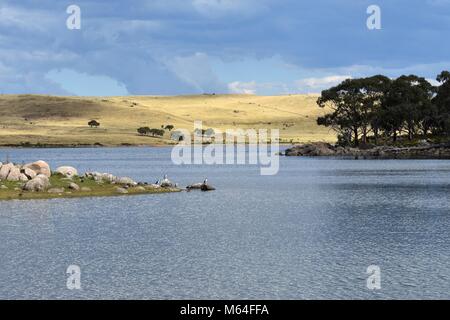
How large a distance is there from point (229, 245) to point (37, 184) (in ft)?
106

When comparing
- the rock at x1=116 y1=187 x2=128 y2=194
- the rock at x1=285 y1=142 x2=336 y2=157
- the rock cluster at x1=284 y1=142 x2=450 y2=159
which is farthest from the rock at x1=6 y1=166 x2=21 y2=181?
the rock at x1=285 y1=142 x2=336 y2=157

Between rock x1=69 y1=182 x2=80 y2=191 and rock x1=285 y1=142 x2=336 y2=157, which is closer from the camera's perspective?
rock x1=69 y1=182 x2=80 y2=191

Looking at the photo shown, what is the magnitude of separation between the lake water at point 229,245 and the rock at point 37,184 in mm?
4311

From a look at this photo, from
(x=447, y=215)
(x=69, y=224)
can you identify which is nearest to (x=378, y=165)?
(x=447, y=215)

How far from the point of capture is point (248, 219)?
61188 mm

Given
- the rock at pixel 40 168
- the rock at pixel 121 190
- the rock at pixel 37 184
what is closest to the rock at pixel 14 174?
the rock at pixel 40 168

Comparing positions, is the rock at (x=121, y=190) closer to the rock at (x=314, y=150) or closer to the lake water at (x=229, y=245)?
the lake water at (x=229, y=245)

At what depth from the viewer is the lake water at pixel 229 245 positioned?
3481 centimetres

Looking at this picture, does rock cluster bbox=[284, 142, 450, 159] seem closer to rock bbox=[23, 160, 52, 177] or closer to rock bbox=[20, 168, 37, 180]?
rock bbox=[23, 160, 52, 177]

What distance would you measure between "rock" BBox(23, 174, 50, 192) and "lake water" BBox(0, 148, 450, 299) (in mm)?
4311

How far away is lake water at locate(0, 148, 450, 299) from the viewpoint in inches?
1371

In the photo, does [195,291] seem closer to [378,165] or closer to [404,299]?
[404,299]

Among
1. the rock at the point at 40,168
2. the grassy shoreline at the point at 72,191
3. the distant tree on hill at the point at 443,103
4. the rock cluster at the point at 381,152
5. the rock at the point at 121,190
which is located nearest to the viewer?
the grassy shoreline at the point at 72,191

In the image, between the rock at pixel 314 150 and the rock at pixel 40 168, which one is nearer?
the rock at pixel 40 168
